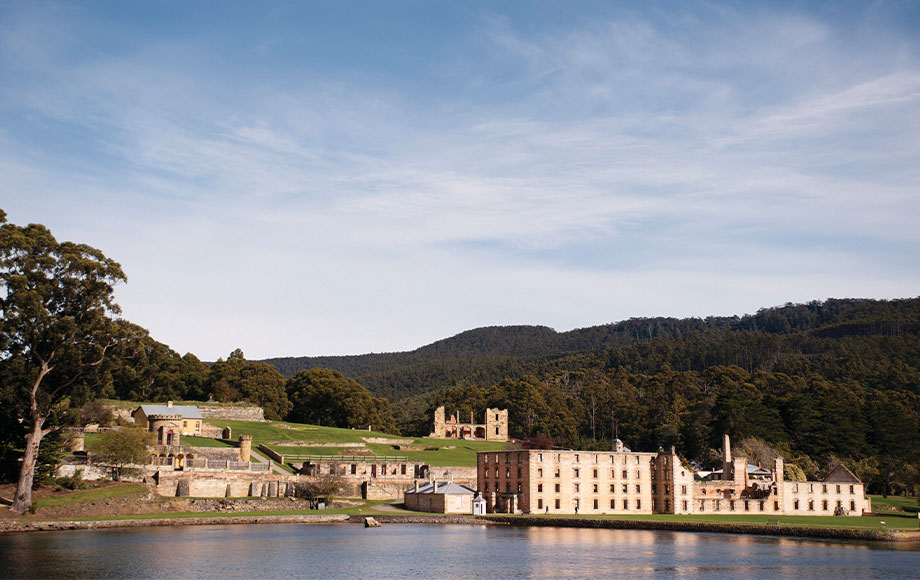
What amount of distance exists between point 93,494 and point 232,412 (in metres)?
41.4

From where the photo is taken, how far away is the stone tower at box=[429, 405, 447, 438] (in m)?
138

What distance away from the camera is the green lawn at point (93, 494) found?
57.9 meters

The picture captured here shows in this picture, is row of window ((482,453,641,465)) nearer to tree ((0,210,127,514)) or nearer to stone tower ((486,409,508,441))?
tree ((0,210,127,514))

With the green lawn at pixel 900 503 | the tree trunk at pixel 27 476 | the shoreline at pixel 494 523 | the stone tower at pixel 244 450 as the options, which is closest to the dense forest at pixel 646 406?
the green lawn at pixel 900 503

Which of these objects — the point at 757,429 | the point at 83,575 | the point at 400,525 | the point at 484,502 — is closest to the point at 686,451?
the point at 757,429

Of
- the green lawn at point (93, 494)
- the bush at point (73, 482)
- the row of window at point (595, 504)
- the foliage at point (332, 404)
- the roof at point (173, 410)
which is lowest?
the row of window at point (595, 504)

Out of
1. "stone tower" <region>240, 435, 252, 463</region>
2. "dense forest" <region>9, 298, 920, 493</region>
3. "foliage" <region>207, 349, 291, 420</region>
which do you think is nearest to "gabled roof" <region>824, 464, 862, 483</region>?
"dense forest" <region>9, 298, 920, 493</region>

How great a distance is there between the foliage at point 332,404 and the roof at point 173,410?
103ft

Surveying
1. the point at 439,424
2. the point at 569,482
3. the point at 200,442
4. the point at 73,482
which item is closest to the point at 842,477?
the point at 569,482

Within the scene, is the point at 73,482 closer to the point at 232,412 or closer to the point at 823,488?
the point at 232,412

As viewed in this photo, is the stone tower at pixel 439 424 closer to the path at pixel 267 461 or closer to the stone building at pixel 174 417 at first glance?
the stone building at pixel 174 417

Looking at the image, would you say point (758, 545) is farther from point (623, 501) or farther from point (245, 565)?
point (245, 565)

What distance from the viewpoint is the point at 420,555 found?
4838cm

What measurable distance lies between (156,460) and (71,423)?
11.5 metres
